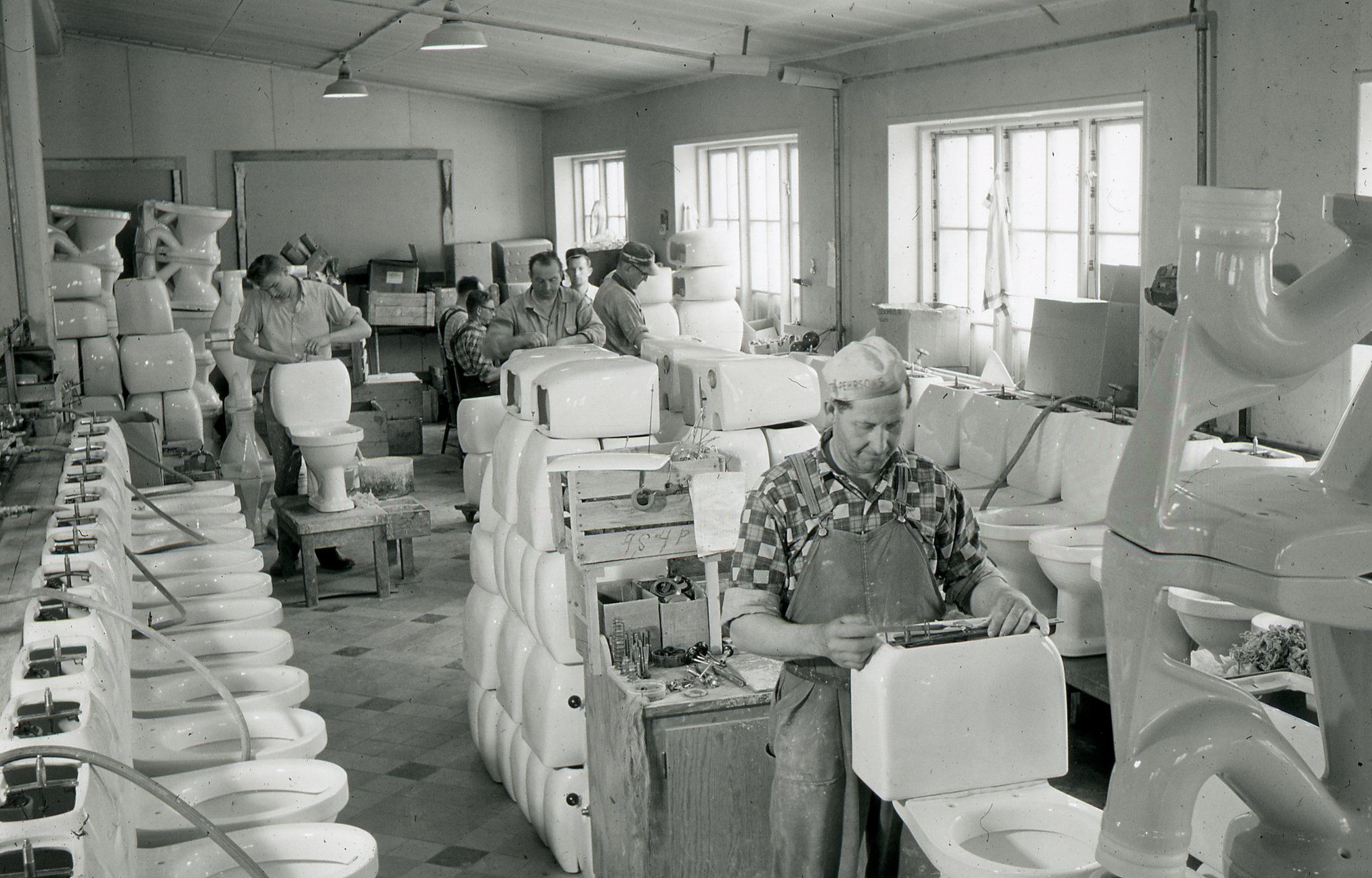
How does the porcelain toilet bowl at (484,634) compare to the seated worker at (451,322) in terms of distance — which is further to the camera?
the seated worker at (451,322)

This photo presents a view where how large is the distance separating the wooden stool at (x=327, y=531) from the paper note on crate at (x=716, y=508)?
183 inches

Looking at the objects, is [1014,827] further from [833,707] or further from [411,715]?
Result: [411,715]

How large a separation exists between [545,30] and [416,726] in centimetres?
609

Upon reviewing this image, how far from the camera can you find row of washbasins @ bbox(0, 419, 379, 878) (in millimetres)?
2381

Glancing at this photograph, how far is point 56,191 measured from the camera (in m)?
14.2

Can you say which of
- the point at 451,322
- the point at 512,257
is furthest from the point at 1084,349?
the point at 512,257

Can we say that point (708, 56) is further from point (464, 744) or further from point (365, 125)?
point (365, 125)

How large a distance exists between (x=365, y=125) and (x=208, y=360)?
4.42 metres

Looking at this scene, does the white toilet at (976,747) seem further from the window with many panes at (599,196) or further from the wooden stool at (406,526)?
the window with many panes at (599,196)

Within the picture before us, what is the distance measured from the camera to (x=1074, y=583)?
5637 mm

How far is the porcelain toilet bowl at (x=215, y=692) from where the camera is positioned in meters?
4.30

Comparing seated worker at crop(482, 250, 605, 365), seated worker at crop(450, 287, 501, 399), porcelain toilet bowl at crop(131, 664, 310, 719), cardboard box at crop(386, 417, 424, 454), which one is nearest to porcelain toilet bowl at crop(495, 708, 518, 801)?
porcelain toilet bowl at crop(131, 664, 310, 719)

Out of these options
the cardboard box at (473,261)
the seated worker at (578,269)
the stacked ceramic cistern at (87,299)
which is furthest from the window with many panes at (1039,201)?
the cardboard box at (473,261)

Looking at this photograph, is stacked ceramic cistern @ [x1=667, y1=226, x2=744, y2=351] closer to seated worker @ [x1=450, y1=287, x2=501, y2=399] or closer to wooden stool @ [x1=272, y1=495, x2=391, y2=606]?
seated worker @ [x1=450, y1=287, x2=501, y2=399]
